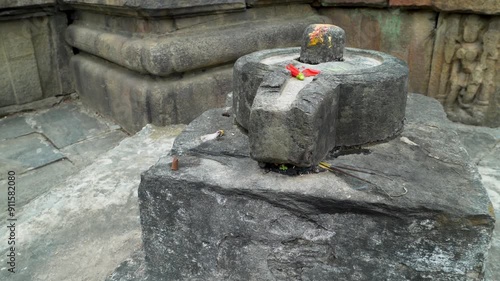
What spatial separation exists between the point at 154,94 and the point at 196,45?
17.8 inches

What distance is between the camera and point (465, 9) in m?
2.73

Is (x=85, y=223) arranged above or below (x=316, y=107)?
below

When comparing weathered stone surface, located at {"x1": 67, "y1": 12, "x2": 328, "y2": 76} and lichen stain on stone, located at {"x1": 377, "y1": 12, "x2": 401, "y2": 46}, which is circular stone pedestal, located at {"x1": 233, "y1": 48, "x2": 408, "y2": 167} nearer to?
weathered stone surface, located at {"x1": 67, "y1": 12, "x2": 328, "y2": 76}

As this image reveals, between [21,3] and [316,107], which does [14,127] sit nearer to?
[21,3]

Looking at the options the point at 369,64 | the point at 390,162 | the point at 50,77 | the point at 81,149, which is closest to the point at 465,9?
the point at 369,64

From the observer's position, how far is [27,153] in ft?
9.57

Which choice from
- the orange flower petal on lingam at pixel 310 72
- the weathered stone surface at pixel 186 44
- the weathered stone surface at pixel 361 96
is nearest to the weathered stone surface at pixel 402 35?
the weathered stone surface at pixel 186 44

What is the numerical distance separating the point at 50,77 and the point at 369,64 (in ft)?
9.98

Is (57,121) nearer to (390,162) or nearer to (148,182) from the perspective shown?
(148,182)

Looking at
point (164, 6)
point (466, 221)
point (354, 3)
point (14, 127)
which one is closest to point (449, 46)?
point (354, 3)

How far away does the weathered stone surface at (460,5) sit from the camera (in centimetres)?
262

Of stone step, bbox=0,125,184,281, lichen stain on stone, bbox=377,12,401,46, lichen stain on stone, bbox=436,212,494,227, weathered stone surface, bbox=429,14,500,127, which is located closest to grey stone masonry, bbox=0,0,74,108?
stone step, bbox=0,125,184,281

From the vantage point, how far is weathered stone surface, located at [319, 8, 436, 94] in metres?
3.05

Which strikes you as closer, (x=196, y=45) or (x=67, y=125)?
(x=196, y=45)
